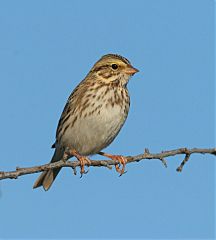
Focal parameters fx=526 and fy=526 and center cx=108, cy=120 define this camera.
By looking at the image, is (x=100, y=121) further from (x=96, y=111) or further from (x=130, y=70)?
(x=130, y=70)

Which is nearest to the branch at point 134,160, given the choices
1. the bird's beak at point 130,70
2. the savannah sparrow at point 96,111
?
the savannah sparrow at point 96,111

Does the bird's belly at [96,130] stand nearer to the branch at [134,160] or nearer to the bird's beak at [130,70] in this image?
the bird's beak at [130,70]

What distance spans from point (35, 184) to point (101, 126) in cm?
167

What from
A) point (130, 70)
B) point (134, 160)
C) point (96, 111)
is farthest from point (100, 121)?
point (134, 160)

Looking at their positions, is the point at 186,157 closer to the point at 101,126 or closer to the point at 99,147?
the point at 101,126

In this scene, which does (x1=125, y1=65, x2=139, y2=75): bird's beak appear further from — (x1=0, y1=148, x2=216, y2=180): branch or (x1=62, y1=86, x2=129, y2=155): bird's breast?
(x1=0, y1=148, x2=216, y2=180): branch

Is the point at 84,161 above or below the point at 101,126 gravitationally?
below

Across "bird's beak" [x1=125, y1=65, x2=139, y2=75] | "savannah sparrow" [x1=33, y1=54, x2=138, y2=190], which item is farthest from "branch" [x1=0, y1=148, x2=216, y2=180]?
"bird's beak" [x1=125, y1=65, x2=139, y2=75]

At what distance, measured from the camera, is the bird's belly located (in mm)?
8445

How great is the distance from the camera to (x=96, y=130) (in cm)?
852

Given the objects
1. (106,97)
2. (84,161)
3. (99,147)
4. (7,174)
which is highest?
(106,97)

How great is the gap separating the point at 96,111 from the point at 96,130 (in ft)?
1.01

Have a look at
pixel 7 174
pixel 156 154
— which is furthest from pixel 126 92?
pixel 7 174

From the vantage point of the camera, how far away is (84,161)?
282 inches
